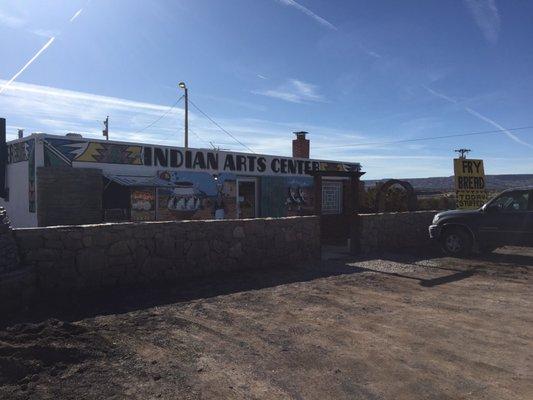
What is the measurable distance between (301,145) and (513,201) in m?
9.49

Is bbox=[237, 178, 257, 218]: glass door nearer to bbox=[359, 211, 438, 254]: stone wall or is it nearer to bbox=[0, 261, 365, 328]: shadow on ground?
bbox=[359, 211, 438, 254]: stone wall

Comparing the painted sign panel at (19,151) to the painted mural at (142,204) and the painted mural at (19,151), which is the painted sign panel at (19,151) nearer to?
the painted mural at (19,151)

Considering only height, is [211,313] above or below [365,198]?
below

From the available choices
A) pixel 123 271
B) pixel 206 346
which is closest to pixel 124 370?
pixel 206 346

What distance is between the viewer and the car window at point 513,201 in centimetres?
1286

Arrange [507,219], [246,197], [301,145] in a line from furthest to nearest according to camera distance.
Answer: [301,145] → [246,197] → [507,219]

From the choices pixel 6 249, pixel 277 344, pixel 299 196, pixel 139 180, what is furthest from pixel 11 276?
pixel 299 196

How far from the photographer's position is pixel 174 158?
15.6 meters

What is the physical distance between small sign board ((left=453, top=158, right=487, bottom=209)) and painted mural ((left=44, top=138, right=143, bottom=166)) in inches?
401

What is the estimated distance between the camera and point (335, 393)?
4.18 meters

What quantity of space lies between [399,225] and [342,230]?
6.30ft

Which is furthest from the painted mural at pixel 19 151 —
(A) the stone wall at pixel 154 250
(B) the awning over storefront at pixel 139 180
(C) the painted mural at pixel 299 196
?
(C) the painted mural at pixel 299 196

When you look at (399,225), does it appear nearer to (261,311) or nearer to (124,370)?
(261,311)

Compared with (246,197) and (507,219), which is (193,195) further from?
(507,219)
